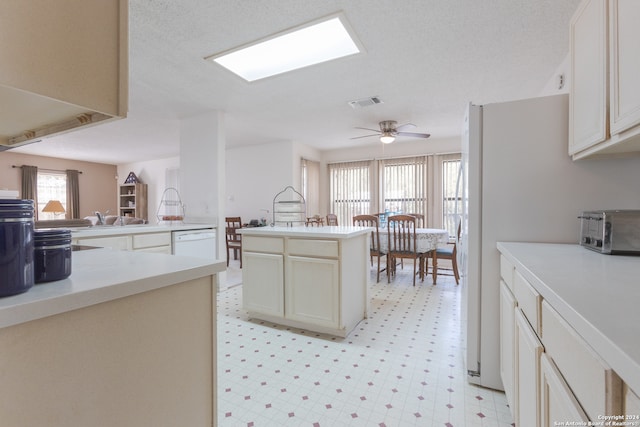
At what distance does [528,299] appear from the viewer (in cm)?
104

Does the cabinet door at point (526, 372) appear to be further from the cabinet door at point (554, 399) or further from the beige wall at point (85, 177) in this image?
the beige wall at point (85, 177)

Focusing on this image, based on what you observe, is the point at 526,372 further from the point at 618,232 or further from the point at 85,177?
the point at 85,177

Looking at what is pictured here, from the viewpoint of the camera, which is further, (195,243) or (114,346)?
(195,243)

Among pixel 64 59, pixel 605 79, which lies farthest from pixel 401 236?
pixel 64 59

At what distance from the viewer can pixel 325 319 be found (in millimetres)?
2316

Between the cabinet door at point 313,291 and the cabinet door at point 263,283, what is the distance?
9 centimetres

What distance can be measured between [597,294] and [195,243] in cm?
353

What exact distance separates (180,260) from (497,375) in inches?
72.4

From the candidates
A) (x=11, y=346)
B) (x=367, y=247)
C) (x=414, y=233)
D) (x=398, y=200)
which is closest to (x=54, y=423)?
(x=11, y=346)

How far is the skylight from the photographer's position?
207 cm

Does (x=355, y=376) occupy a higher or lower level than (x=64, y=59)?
lower

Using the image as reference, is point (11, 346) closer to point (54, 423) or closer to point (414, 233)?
point (54, 423)

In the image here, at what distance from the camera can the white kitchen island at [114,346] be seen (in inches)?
22.4

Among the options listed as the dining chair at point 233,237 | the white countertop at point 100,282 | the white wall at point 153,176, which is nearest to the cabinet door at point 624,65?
the white countertop at point 100,282
